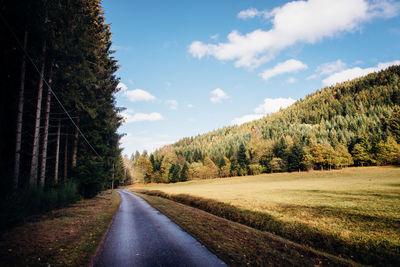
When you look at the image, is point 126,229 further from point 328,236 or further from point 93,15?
point 93,15

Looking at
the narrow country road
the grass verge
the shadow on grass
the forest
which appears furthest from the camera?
the forest

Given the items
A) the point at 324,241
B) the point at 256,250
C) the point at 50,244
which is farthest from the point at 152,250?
the point at 324,241

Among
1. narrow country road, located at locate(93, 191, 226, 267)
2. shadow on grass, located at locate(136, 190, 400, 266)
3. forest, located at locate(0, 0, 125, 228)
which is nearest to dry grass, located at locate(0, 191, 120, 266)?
narrow country road, located at locate(93, 191, 226, 267)

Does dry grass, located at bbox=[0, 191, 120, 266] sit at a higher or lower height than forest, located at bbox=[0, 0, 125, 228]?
lower

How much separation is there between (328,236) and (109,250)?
29.4ft

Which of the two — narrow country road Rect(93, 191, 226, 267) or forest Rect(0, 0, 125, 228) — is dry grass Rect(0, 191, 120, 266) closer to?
narrow country road Rect(93, 191, 226, 267)

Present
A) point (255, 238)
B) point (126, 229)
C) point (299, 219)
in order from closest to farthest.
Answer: point (255, 238), point (126, 229), point (299, 219)

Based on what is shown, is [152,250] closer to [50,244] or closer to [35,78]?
[50,244]

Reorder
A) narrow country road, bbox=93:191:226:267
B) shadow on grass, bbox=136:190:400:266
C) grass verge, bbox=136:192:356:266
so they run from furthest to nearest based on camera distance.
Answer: shadow on grass, bbox=136:190:400:266 → grass verge, bbox=136:192:356:266 → narrow country road, bbox=93:191:226:267

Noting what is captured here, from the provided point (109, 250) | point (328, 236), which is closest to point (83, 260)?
point (109, 250)

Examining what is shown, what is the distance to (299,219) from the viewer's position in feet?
33.6

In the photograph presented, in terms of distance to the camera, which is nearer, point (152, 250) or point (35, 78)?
point (152, 250)

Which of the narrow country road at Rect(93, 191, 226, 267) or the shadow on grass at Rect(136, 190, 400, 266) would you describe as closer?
the narrow country road at Rect(93, 191, 226, 267)

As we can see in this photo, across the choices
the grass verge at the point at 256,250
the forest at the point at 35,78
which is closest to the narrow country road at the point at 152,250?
the grass verge at the point at 256,250
